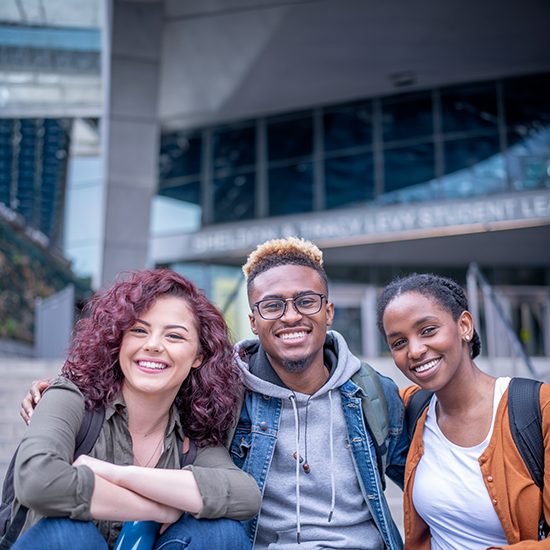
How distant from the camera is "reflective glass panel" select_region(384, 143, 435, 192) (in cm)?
1421

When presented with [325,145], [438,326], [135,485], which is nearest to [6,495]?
[135,485]

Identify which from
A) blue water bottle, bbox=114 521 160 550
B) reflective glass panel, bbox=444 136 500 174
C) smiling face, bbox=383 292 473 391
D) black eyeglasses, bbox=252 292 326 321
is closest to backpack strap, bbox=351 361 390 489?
smiling face, bbox=383 292 473 391

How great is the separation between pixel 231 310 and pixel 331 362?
464 cm

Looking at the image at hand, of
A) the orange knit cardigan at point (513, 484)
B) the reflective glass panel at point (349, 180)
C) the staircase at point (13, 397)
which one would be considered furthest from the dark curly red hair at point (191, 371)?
the reflective glass panel at point (349, 180)

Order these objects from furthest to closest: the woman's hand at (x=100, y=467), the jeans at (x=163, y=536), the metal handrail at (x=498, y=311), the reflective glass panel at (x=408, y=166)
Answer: the reflective glass panel at (x=408, y=166), the metal handrail at (x=498, y=311), the woman's hand at (x=100, y=467), the jeans at (x=163, y=536)

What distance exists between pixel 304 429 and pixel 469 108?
1389 centimetres

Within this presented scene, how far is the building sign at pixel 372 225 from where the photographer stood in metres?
12.9

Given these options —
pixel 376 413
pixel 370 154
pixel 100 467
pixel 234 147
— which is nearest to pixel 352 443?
pixel 376 413

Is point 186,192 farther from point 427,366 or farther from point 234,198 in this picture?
point 427,366

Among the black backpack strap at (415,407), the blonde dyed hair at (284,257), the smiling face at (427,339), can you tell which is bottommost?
the black backpack strap at (415,407)

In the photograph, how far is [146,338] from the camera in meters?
2.15

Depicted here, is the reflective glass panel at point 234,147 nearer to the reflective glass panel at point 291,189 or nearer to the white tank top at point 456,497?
the reflective glass panel at point 291,189

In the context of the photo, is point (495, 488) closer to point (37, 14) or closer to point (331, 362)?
point (331, 362)

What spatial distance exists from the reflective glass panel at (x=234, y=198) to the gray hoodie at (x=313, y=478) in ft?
43.4
